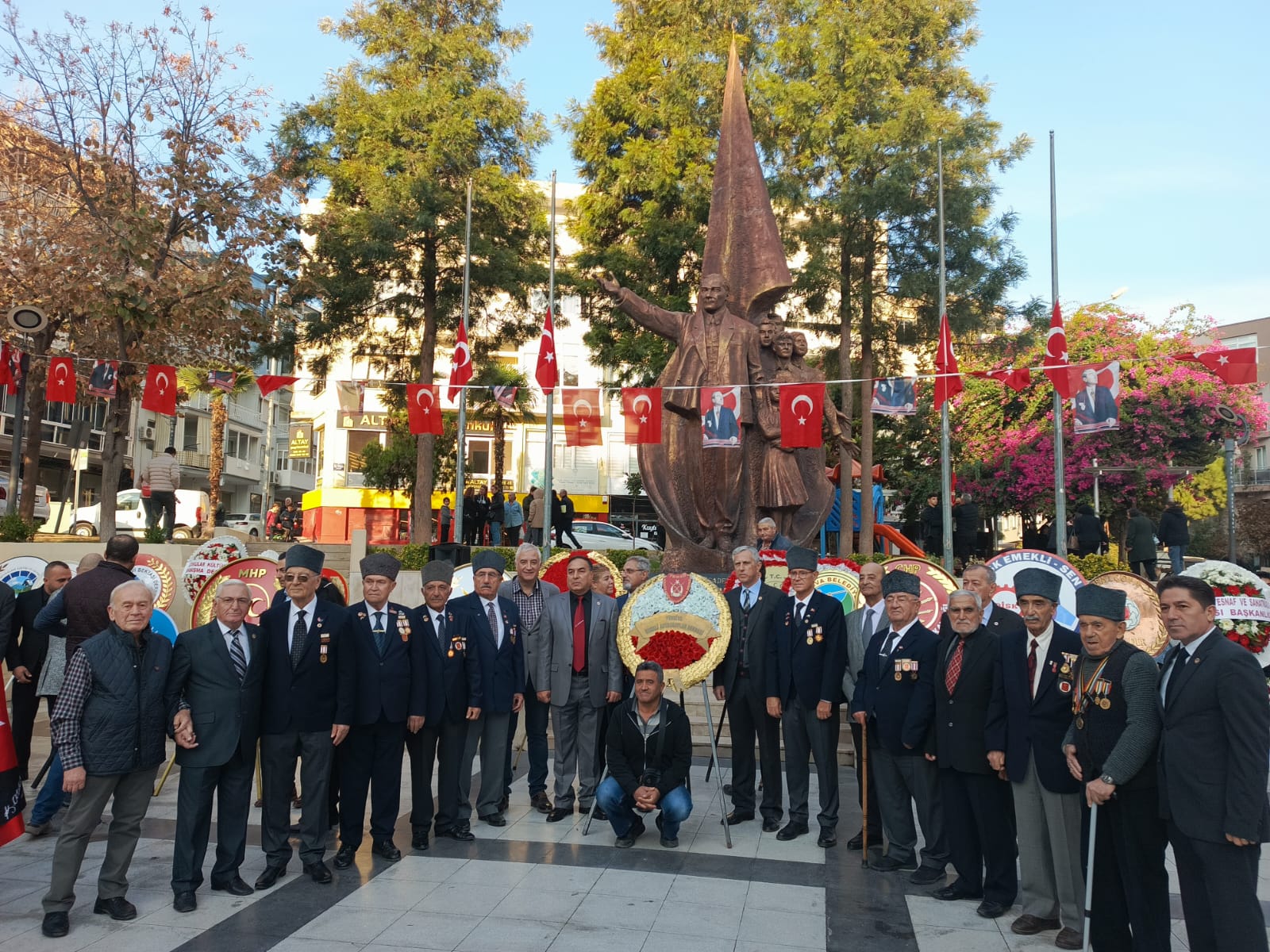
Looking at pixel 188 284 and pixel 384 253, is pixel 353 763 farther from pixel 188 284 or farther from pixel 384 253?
pixel 384 253

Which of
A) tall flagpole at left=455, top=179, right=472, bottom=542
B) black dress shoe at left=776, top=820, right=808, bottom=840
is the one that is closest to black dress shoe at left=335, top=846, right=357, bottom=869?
black dress shoe at left=776, top=820, right=808, bottom=840

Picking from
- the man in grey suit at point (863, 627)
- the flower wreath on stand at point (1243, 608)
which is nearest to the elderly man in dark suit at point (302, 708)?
the man in grey suit at point (863, 627)

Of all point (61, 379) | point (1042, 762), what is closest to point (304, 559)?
point (1042, 762)

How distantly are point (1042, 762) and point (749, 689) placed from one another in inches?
95.0

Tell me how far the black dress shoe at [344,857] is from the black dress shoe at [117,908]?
1.18m

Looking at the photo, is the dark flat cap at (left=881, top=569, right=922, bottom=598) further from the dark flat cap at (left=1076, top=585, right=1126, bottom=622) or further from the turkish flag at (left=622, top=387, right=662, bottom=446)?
the turkish flag at (left=622, top=387, right=662, bottom=446)

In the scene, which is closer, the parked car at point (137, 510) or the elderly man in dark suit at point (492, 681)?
the elderly man in dark suit at point (492, 681)

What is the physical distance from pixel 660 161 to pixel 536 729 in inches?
712

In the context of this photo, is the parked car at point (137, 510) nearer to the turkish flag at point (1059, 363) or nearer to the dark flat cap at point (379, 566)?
the turkish flag at point (1059, 363)

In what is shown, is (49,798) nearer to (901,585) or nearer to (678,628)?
(678,628)

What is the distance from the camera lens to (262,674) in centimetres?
582

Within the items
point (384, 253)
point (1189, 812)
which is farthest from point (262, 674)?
point (384, 253)

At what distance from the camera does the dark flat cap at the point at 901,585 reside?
631 centimetres

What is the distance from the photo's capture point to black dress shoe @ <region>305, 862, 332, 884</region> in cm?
577
